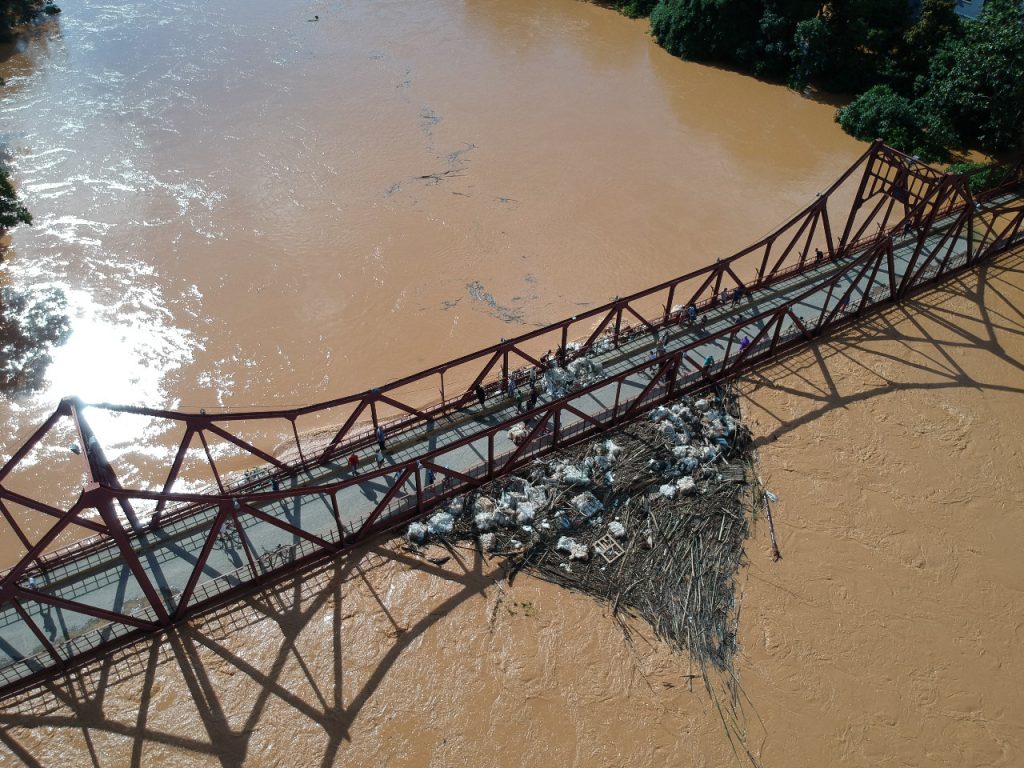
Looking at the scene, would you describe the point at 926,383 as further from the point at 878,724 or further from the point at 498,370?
the point at 498,370

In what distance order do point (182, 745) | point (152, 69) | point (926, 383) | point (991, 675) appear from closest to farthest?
point (182, 745)
point (991, 675)
point (926, 383)
point (152, 69)

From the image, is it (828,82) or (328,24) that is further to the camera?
(328,24)

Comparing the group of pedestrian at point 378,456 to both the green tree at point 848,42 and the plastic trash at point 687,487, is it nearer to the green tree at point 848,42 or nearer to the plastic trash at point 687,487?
the plastic trash at point 687,487

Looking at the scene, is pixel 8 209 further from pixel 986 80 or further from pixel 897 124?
pixel 986 80

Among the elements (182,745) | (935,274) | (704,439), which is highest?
(935,274)

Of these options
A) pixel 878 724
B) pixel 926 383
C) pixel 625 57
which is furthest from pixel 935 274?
pixel 625 57

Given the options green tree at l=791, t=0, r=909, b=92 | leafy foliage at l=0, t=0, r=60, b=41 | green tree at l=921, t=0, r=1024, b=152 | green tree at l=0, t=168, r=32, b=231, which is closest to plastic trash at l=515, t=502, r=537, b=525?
green tree at l=0, t=168, r=32, b=231

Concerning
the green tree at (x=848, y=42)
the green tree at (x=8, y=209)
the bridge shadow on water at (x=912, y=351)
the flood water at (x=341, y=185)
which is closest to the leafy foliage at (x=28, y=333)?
the flood water at (x=341, y=185)
